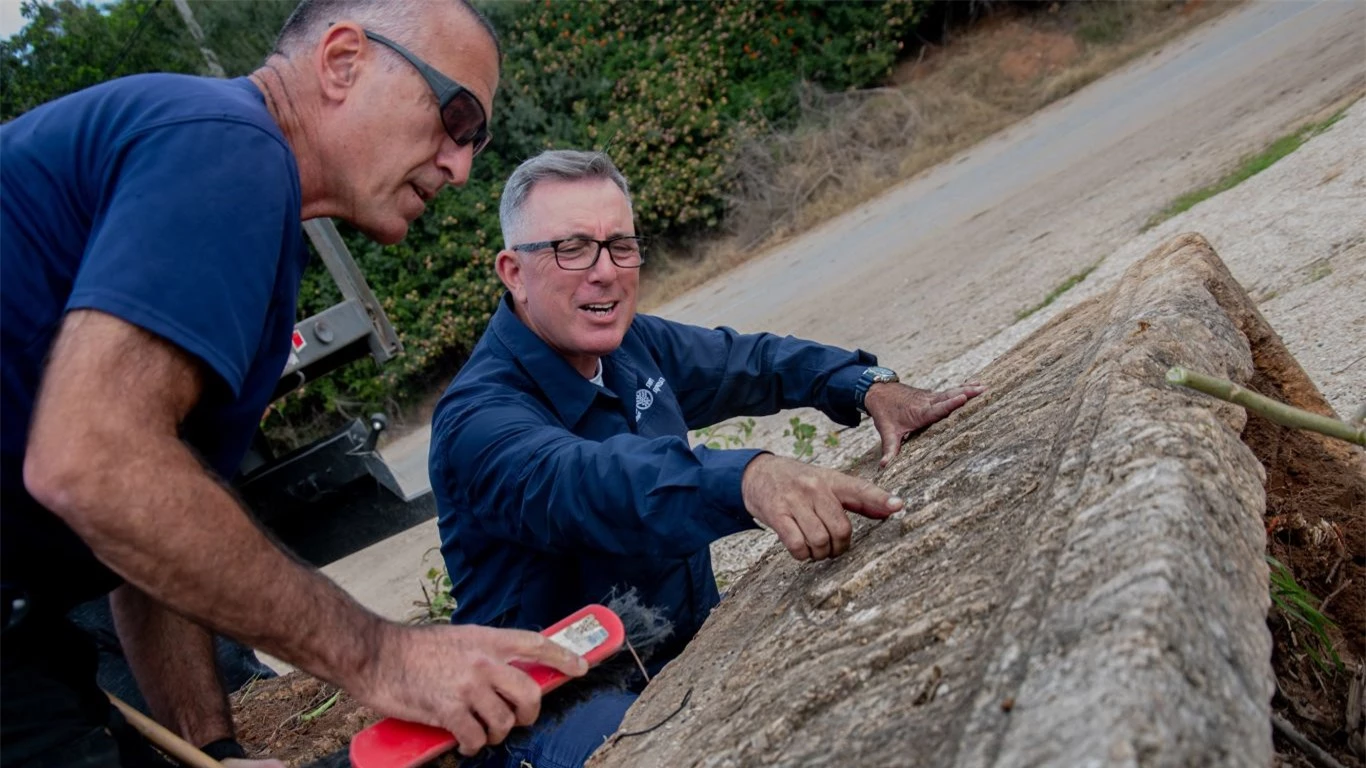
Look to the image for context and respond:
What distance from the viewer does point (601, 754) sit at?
1.90 m

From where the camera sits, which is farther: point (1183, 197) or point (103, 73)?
point (103, 73)

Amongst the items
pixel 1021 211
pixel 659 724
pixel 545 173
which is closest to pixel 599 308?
pixel 545 173

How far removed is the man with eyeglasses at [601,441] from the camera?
2020 millimetres

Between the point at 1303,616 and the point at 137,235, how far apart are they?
1.95 meters

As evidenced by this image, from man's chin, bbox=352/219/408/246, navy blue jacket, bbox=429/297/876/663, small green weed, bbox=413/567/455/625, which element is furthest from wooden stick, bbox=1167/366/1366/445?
small green weed, bbox=413/567/455/625

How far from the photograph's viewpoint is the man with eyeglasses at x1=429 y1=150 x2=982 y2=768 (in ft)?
6.63

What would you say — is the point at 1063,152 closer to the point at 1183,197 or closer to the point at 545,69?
the point at 1183,197

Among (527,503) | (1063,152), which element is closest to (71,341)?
(527,503)

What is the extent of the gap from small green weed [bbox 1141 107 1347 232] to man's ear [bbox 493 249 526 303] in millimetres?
4785

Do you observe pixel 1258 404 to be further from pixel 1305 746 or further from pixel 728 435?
pixel 728 435

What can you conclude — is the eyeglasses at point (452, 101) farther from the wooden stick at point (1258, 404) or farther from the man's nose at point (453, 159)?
the wooden stick at point (1258, 404)

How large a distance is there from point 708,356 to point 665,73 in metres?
12.6

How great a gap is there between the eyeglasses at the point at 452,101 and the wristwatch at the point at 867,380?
1411mm

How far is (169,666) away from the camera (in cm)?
233
